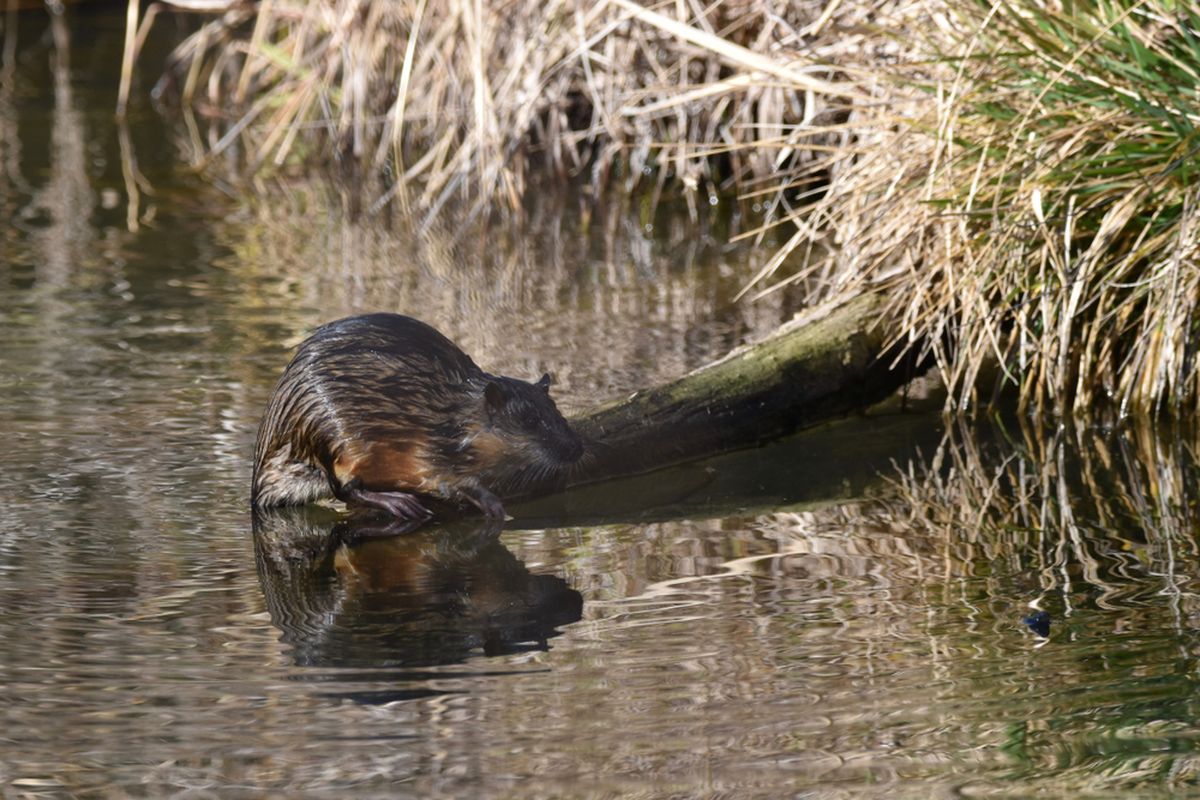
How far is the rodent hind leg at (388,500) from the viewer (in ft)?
14.9

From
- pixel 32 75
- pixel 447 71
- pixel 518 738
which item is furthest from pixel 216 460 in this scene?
pixel 32 75

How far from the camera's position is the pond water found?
3.14m

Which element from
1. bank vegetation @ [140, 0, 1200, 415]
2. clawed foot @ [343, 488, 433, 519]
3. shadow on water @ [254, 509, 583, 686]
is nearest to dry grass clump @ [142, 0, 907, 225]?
bank vegetation @ [140, 0, 1200, 415]

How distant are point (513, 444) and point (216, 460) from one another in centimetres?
100

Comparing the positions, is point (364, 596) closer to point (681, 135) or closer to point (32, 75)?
point (681, 135)

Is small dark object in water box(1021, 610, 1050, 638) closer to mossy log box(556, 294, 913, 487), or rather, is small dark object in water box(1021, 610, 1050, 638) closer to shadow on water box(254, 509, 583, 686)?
shadow on water box(254, 509, 583, 686)

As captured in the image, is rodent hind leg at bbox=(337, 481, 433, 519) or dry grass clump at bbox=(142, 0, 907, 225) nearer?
rodent hind leg at bbox=(337, 481, 433, 519)

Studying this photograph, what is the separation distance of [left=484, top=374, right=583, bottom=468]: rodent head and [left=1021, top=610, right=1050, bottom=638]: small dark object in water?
133cm

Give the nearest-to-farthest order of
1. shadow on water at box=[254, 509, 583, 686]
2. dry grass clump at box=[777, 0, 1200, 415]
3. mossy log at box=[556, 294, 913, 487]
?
shadow on water at box=[254, 509, 583, 686]
mossy log at box=[556, 294, 913, 487]
dry grass clump at box=[777, 0, 1200, 415]

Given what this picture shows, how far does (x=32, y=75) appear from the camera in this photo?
12.5 m

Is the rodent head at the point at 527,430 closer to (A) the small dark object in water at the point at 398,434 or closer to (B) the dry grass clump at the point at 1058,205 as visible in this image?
(A) the small dark object in water at the point at 398,434

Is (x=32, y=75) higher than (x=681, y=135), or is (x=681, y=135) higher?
(x=32, y=75)

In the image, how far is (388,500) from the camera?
14.9ft

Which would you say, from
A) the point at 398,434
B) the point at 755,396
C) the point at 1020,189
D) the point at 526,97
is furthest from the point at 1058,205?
the point at 526,97
